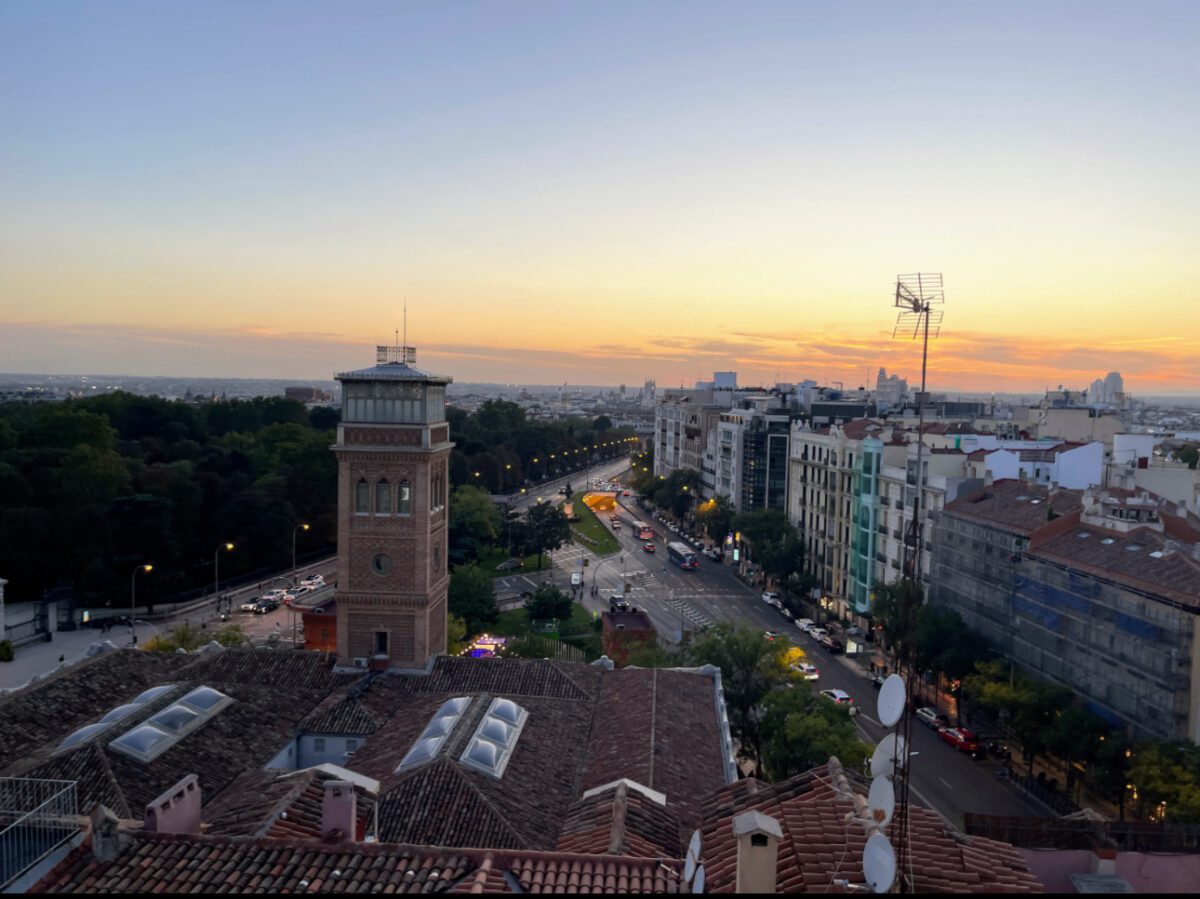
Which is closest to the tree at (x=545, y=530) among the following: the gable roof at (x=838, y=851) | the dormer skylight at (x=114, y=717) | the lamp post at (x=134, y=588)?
the lamp post at (x=134, y=588)

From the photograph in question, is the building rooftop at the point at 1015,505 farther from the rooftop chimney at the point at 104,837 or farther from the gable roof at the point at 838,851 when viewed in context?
the rooftop chimney at the point at 104,837

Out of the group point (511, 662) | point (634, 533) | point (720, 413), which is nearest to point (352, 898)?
point (511, 662)

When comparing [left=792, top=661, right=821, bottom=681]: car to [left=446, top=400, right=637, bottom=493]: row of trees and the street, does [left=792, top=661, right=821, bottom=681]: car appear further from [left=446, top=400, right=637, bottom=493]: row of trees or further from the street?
[left=446, top=400, right=637, bottom=493]: row of trees

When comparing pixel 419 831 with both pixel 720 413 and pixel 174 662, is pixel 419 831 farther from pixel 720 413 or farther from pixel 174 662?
pixel 720 413

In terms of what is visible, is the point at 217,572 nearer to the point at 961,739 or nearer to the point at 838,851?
the point at 961,739

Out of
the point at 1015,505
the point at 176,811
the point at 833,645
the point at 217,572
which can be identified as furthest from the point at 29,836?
the point at 217,572

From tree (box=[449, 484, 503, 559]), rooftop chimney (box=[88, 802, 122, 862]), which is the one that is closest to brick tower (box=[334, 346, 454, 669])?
rooftop chimney (box=[88, 802, 122, 862])
